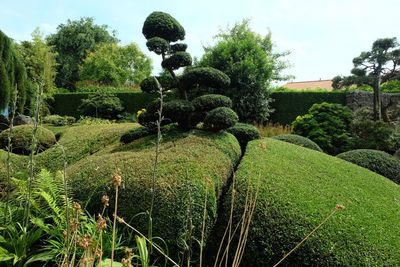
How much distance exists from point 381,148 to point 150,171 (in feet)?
30.3

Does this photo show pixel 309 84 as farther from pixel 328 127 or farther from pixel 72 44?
pixel 328 127

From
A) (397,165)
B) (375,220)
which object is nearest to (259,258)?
(375,220)

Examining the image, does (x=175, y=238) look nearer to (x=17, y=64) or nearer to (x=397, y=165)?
(x=397, y=165)

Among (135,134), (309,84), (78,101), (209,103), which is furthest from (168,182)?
(309,84)

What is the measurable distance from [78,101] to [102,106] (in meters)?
3.81

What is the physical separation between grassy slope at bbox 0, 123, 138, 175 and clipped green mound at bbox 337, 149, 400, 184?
14.6ft

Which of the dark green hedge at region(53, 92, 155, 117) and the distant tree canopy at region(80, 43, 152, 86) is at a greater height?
the distant tree canopy at region(80, 43, 152, 86)

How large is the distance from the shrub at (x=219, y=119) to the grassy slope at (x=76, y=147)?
217 centimetres

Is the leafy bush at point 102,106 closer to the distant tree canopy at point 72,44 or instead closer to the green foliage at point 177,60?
the green foliage at point 177,60

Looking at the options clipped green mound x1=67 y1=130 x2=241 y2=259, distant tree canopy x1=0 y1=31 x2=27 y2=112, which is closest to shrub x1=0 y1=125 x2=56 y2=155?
distant tree canopy x1=0 y1=31 x2=27 y2=112

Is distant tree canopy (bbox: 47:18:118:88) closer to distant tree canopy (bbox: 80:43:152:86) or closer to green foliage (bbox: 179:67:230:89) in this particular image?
distant tree canopy (bbox: 80:43:152:86)

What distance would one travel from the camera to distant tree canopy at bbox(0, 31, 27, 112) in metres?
9.52

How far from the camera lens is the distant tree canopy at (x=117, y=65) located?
31.6 metres

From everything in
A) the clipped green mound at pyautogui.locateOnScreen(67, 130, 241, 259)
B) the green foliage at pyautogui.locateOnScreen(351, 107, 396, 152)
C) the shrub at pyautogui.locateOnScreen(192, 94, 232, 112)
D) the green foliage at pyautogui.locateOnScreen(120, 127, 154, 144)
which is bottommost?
the green foliage at pyautogui.locateOnScreen(351, 107, 396, 152)
